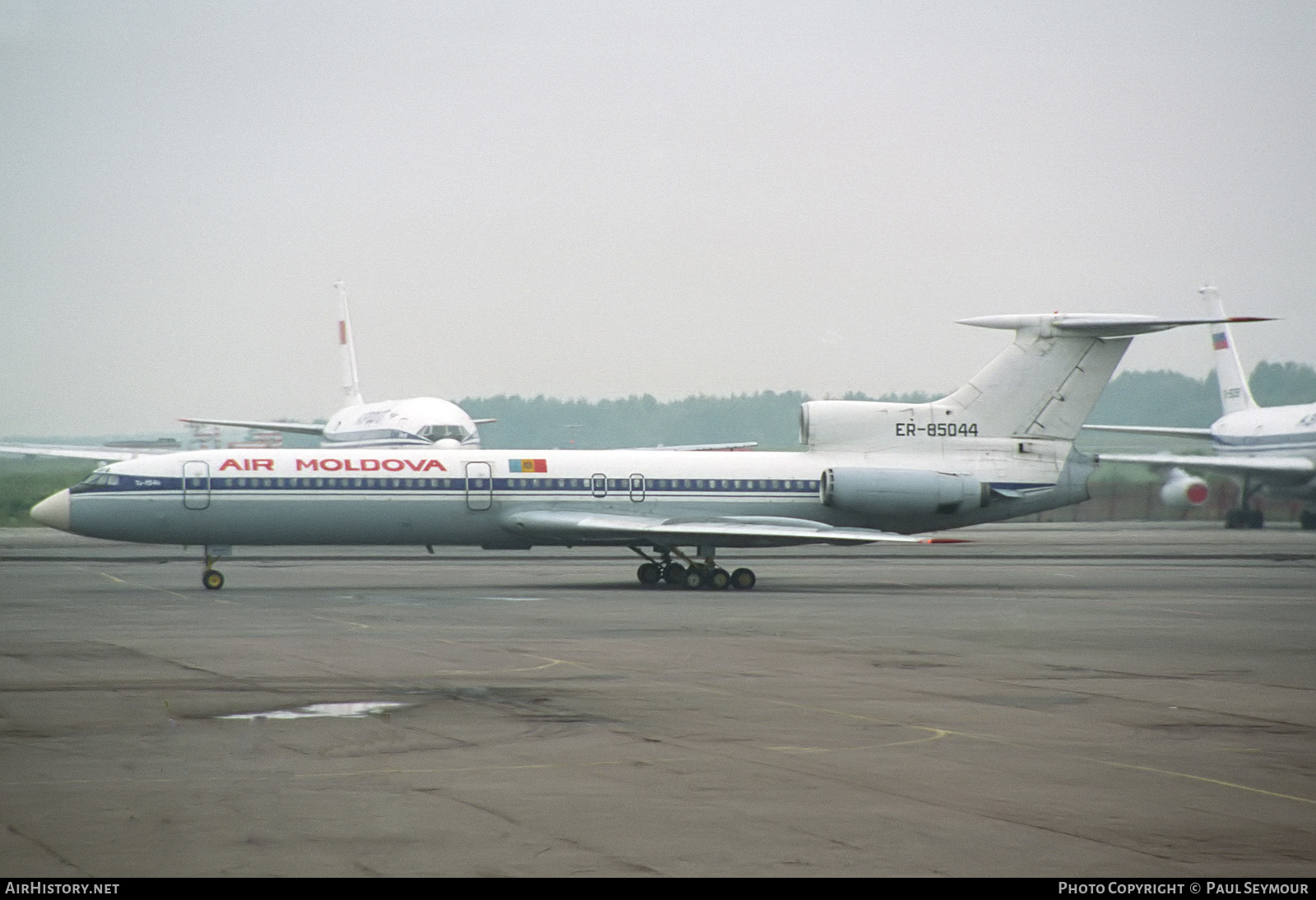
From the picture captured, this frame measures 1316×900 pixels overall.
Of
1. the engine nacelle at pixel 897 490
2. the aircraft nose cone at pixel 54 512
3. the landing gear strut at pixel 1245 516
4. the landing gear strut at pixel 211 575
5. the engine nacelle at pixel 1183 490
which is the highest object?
the aircraft nose cone at pixel 54 512

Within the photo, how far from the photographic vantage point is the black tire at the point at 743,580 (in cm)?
3155

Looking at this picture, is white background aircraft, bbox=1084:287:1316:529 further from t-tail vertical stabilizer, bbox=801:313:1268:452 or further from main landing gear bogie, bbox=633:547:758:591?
main landing gear bogie, bbox=633:547:758:591

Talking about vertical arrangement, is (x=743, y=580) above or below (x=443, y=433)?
below

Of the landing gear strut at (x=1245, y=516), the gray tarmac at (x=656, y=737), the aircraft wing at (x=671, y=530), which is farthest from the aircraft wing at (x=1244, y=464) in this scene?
the gray tarmac at (x=656, y=737)

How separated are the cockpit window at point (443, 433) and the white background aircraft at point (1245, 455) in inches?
966

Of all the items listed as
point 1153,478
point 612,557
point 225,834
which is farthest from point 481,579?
point 1153,478

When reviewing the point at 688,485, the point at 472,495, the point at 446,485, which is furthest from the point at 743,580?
the point at 446,485

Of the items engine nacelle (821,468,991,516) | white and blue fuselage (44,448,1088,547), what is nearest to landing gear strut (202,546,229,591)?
white and blue fuselage (44,448,1088,547)

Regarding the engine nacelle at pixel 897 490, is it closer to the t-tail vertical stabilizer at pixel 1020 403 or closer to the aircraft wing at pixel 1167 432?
the t-tail vertical stabilizer at pixel 1020 403

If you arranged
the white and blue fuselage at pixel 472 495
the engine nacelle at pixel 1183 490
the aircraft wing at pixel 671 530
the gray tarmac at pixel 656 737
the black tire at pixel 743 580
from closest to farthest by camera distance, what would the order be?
the gray tarmac at pixel 656 737, the aircraft wing at pixel 671 530, the white and blue fuselage at pixel 472 495, the black tire at pixel 743 580, the engine nacelle at pixel 1183 490

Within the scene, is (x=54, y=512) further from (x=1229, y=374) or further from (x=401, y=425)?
(x=1229, y=374)

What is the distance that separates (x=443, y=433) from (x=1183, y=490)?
105 feet

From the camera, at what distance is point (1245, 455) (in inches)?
2315

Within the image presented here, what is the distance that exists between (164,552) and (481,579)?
61.1 ft
